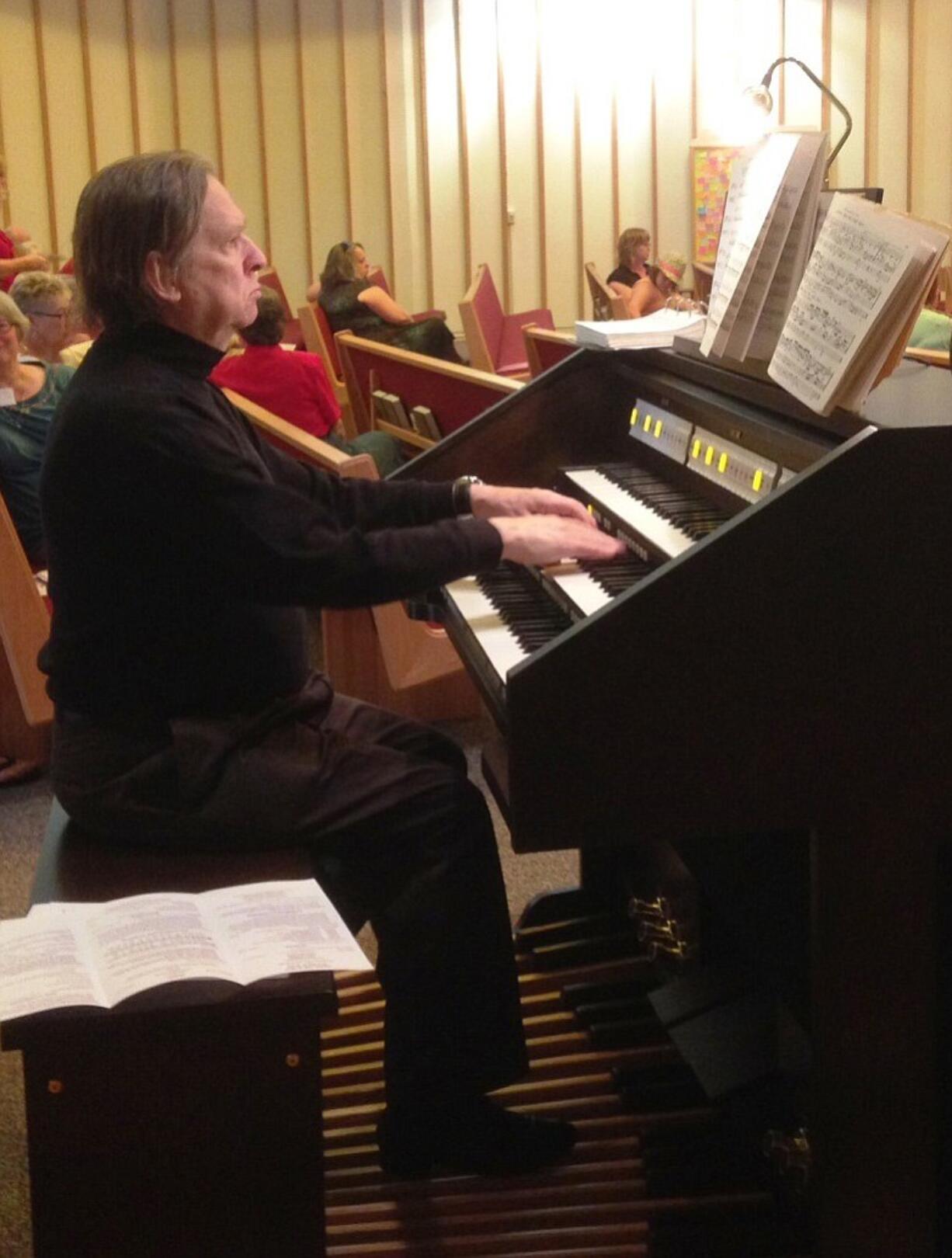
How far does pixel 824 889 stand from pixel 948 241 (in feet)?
2.26

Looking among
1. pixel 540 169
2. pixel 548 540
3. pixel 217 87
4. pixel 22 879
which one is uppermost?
pixel 217 87

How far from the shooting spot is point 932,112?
10977 millimetres

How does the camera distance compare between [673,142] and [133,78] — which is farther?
[673,142]

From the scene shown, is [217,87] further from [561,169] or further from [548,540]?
[548,540]

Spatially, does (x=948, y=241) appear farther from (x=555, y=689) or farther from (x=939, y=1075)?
(x=939, y=1075)

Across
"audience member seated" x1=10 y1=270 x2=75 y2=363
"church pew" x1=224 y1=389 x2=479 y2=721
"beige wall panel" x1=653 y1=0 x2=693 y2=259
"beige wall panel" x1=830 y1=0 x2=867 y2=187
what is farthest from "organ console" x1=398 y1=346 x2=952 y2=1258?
"beige wall panel" x1=830 y1=0 x2=867 y2=187

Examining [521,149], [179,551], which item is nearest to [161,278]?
[179,551]

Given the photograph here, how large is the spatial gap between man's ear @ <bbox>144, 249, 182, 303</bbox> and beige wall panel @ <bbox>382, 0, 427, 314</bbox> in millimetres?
8836

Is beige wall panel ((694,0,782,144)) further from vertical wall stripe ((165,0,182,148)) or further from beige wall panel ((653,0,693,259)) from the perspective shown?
vertical wall stripe ((165,0,182,148))

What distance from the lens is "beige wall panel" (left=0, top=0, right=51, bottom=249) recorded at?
32.2 feet

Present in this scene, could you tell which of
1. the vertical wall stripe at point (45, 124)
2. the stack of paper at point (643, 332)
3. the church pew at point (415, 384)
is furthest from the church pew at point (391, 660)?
the vertical wall stripe at point (45, 124)

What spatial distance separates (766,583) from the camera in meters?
1.65

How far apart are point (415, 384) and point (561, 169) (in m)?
6.09

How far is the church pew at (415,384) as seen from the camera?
4.52 metres
